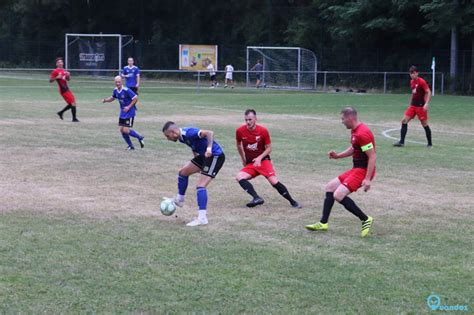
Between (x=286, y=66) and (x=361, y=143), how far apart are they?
41010mm

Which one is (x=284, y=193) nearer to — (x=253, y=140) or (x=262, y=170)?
(x=262, y=170)

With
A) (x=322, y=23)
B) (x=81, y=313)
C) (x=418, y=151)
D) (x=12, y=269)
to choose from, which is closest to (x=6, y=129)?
(x=418, y=151)

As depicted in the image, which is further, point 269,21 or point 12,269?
point 269,21

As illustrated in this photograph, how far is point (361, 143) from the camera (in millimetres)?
9375

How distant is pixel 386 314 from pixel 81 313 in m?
2.52

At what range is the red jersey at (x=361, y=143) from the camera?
9352mm

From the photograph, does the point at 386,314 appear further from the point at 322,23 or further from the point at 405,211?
the point at 322,23

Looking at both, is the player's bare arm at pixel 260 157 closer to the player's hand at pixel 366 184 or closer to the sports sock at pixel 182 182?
the sports sock at pixel 182 182

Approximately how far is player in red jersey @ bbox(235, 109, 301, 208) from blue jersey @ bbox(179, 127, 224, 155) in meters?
0.89

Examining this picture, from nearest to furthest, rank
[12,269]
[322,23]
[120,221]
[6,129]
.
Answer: [12,269] → [120,221] → [6,129] → [322,23]

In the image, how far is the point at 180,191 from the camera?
1079cm

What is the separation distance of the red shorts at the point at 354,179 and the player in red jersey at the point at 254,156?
1753 mm

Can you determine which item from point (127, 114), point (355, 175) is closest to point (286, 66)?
point (127, 114)

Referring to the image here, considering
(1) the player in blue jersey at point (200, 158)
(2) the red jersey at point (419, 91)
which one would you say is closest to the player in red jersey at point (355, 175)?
(1) the player in blue jersey at point (200, 158)
